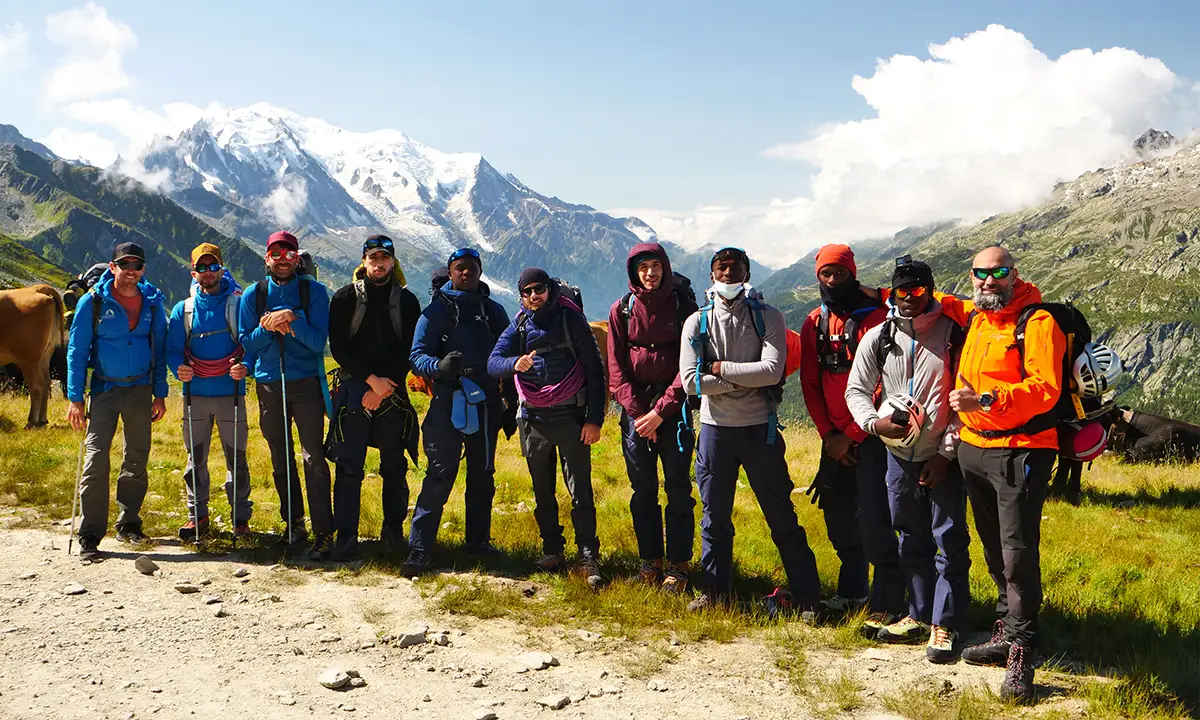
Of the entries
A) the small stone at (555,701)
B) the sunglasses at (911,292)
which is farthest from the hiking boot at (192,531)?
the sunglasses at (911,292)

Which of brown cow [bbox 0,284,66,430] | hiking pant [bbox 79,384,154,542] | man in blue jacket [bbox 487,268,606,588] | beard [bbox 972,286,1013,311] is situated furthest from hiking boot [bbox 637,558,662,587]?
brown cow [bbox 0,284,66,430]

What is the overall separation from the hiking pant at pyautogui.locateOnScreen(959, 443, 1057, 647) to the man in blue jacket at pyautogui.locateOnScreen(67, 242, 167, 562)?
8.87 metres

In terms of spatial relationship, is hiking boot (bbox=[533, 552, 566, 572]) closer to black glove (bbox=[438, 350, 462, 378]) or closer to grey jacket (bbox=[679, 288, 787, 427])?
black glove (bbox=[438, 350, 462, 378])

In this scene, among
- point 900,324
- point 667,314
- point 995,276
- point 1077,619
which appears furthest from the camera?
point 667,314

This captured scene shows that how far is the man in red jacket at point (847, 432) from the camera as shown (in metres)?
7.09

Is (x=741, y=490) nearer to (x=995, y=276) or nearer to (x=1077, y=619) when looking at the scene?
(x=1077, y=619)

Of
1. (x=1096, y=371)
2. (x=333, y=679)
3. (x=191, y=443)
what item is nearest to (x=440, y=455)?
(x=333, y=679)

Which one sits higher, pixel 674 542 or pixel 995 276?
pixel 995 276

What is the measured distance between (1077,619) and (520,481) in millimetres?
8341

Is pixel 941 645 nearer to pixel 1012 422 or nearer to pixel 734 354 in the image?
pixel 1012 422

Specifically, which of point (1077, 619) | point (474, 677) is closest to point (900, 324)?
point (1077, 619)

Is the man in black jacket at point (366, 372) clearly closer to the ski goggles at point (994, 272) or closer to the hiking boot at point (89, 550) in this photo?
the hiking boot at point (89, 550)

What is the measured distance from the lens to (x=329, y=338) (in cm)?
904

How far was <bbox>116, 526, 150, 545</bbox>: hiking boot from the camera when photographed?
30.9ft
